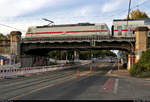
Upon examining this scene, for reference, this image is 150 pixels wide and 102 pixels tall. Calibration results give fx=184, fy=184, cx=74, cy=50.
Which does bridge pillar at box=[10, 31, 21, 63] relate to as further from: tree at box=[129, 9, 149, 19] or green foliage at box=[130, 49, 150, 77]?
tree at box=[129, 9, 149, 19]

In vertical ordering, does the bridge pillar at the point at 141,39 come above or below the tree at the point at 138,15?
below

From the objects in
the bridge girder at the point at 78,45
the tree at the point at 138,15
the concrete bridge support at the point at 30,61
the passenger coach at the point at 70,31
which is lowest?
the concrete bridge support at the point at 30,61

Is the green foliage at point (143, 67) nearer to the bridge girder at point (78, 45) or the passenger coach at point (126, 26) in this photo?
the passenger coach at point (126, 26)

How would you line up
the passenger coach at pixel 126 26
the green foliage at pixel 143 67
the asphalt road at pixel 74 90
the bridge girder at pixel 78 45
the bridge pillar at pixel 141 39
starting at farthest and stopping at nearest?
the bridge girder at pixel 78 45, the passenger coach at pixel 126 26, the bridge pillar at pixel 141 39, the green foliage at pixel 143 67, the asphalt road at pixel 74 90

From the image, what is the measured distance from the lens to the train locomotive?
36.5 meters

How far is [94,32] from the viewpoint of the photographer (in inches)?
Answer: 1559

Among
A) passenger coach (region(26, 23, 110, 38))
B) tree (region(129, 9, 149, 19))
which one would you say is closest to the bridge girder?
passenger coach (region(26, 23, 110, 38))

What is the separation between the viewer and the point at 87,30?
1590 inches

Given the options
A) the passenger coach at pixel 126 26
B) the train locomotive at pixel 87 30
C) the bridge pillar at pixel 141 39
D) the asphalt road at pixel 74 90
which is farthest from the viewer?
the train locomotive at pixel 87 30

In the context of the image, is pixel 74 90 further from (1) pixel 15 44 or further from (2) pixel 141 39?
(1) pixel 15 44

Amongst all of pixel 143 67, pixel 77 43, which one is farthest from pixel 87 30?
pixel 143 67

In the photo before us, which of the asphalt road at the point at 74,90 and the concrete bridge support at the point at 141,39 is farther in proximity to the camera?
the concrete bridge support at the point at 141,39

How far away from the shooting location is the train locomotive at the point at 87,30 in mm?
36531

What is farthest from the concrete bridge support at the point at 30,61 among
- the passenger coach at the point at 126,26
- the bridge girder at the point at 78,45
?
the passenger coach at the point at 126,26
